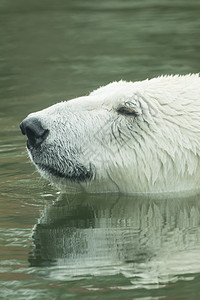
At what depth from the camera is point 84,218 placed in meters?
6.42

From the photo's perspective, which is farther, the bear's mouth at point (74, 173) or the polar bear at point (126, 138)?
the bear's mouth at point (74, 173)

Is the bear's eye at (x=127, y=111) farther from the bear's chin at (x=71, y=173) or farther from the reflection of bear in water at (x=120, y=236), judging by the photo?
the reflection of bear in water at (x=120, y=236)

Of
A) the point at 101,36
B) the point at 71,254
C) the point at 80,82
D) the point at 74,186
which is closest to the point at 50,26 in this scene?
the point at 101,36

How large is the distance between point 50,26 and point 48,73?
3245 millimetres

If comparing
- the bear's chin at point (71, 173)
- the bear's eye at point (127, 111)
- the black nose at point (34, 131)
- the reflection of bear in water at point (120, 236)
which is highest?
the bear's eye at point (127, 111)

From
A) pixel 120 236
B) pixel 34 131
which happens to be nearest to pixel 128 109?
pixel 34 131

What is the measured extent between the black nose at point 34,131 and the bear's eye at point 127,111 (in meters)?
0.61

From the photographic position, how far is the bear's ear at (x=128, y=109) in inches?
249

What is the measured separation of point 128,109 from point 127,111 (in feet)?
0.08

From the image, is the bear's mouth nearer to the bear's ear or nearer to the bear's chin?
the bear's chin

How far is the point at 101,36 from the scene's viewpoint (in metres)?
13.8

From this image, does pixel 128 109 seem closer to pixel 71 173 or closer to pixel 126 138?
pixel 126 138

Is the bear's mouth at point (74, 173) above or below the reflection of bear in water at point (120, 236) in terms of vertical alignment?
above

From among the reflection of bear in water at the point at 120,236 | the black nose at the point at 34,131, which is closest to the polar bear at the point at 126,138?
the black nose at the point at 34,131
